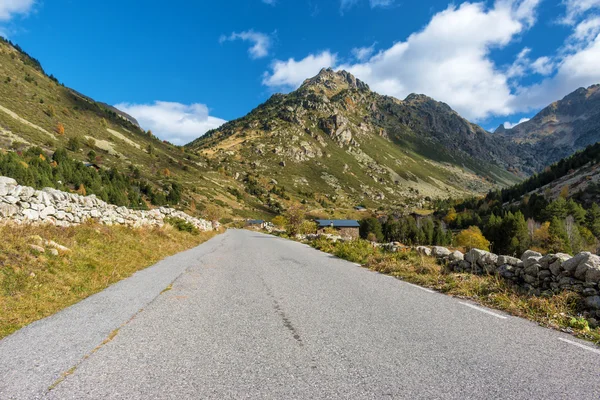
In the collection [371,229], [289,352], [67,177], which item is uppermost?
[67,177]

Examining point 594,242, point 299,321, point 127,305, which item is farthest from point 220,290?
point 594,242

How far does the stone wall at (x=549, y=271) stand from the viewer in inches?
260

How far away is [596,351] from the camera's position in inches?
184

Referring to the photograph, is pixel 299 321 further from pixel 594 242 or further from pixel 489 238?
pixel 594 242

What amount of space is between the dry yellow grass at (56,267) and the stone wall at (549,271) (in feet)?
37.2

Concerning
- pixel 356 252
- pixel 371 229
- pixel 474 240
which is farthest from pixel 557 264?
pixel 371 229

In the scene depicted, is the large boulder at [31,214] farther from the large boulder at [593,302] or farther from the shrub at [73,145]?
the shrub at [73,145]

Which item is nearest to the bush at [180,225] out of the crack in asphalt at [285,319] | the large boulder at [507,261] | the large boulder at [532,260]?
the crack in asphalt at [285,319]

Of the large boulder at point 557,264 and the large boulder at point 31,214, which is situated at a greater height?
the large boulder at point 557,264

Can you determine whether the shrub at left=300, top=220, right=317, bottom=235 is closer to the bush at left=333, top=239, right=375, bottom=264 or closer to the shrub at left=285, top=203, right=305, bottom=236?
the shrub at left=285, top=203, right=305, bottom=236

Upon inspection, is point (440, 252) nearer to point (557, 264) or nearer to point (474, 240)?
point (557, 264)

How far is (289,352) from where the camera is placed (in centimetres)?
434

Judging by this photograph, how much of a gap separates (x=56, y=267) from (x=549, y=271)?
13.3 m

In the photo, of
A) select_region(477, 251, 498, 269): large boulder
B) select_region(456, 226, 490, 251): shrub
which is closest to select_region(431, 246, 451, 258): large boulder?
select_region(477, 251, 498, 269): large boulder
